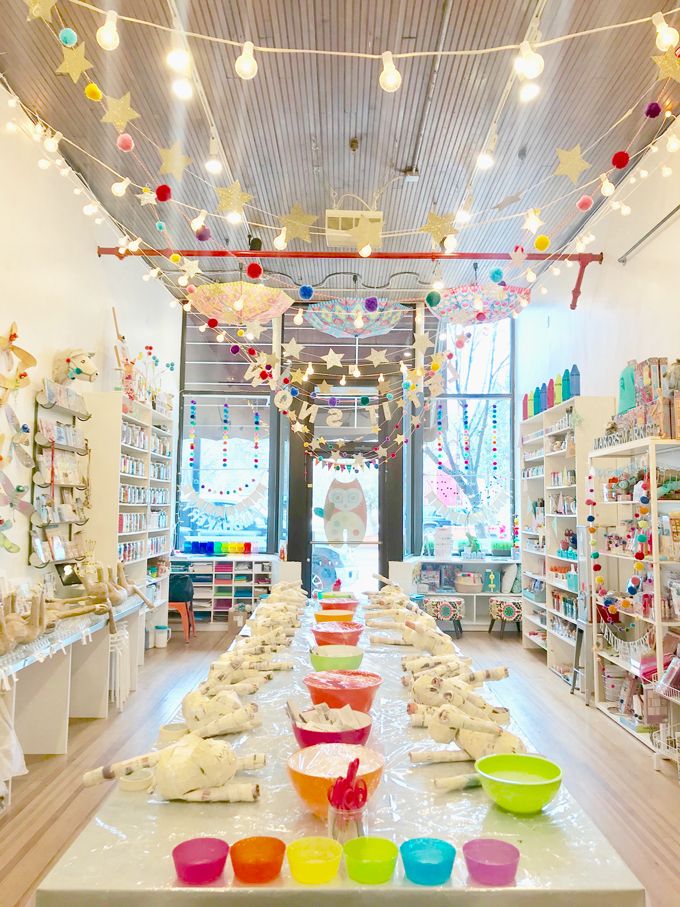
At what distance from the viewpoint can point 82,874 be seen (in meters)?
1.09

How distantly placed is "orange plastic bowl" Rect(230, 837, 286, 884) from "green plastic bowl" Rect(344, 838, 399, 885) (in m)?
0.12

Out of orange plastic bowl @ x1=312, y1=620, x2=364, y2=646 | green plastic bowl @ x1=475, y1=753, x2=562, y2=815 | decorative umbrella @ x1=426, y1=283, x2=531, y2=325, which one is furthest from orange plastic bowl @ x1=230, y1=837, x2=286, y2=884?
decorative umbrella @ x1=426, y1=283, x2=531, y2=325

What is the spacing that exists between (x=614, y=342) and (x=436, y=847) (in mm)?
5162

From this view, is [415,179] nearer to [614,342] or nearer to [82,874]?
[614,342]

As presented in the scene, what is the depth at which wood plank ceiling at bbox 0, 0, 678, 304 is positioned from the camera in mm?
3818

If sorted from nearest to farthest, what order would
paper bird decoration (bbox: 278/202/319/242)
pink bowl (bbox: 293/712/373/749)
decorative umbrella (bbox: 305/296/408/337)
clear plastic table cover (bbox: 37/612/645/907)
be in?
clear plastic table cover (bbox: 37/612/645/907) → pink bowl (bbox: 293/712/373/749) → paper bird decoration (bbox: 278/202/319/242) → decorative umbrella (bbox: 305/296/408/337)

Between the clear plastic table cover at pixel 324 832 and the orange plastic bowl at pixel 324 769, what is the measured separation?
0.05 meters

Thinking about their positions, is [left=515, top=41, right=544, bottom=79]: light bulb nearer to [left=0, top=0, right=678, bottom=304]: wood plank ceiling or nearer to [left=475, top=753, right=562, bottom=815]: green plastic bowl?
[left=0, top=0, right=678, bottom=304]: wood plank ceiling

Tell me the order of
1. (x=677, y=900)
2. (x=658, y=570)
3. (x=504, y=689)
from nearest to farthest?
(x=677, y=900) → (x=658, y=570) → (x=504, y=689)

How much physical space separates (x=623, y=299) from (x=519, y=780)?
4831mm

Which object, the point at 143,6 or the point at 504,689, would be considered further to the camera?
the point at 504,689

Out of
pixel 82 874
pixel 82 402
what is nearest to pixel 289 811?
pixel 82 874

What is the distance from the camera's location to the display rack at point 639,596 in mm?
3799

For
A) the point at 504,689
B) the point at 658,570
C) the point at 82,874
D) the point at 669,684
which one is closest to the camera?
the point at 82,874
